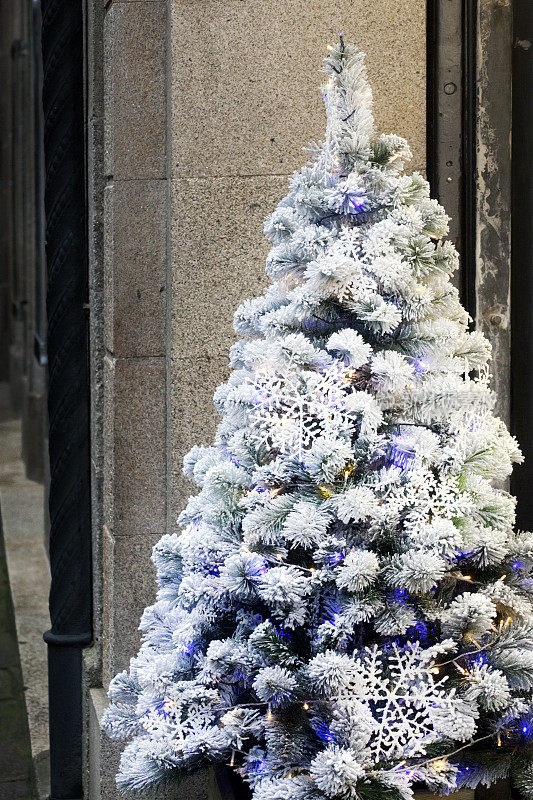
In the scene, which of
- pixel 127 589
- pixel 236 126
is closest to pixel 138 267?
pixel 236 126

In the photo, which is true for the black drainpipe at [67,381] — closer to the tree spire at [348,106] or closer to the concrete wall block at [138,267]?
the concrete wall block at [138,267]

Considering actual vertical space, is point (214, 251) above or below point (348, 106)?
below

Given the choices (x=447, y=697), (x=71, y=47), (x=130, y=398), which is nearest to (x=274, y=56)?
(x=71, y=47)

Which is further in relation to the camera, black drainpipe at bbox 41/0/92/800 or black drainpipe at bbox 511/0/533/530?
black drainpipe at bbox 41/0/92/800

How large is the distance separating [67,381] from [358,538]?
2.26 m

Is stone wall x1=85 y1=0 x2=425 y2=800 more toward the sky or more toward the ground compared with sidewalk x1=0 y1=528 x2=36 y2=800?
more toward the sky

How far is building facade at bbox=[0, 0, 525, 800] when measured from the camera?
4113mm

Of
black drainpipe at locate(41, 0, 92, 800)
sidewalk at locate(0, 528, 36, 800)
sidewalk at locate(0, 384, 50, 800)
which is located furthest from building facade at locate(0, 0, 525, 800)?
sidewalk at locate(0, 384, 50, 800)

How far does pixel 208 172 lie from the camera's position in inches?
163

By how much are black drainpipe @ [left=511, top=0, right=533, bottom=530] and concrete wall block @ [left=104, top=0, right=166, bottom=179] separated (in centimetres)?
136

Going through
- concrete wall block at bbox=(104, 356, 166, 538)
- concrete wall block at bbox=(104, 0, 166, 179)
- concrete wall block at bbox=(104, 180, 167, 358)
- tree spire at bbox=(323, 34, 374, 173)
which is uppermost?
concrete wall block at bbox=(104, 0, 166, 179)

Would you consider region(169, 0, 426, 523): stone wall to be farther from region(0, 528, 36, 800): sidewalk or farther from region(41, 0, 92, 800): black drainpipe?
region(0, 528, 36, 800): sidewalk

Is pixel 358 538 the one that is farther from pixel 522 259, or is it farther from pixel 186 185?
pixel 522 259

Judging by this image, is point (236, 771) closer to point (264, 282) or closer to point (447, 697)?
point (447, 697)
